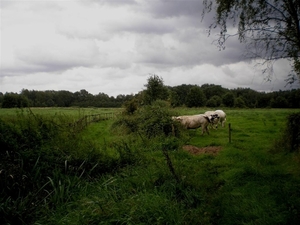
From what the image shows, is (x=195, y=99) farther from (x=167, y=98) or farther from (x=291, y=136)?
(x=291, y=136)

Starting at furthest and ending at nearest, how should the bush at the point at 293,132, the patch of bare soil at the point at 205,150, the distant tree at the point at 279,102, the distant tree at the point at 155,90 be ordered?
1. the distant tree at the point at 279,102
2. the distant tree at the point at 155,90
3. the patch of bare soil at the point at 205,150
4. the bush at the point at 293,132

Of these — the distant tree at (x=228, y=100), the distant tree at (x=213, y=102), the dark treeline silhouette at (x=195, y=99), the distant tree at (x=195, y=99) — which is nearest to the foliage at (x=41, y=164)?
the dark treeline silhouette at (x=195, y=99)

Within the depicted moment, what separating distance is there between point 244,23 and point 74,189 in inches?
303

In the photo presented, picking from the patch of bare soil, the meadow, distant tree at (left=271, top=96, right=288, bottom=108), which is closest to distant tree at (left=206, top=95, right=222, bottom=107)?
distant tree at (left=271, top=96, right=288, bottom=108)

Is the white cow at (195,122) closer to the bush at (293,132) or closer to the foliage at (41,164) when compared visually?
the bush at (293,132)

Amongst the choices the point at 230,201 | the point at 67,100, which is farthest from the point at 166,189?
the point at 67,100

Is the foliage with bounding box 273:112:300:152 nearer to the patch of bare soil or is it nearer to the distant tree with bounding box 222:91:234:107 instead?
the patch of bare soil

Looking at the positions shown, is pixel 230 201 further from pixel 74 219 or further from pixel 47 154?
pixel 47 154

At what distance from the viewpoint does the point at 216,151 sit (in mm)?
12141

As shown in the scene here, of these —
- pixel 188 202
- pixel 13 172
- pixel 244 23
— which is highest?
pixel 244 23

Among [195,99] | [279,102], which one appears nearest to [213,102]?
[195,99]

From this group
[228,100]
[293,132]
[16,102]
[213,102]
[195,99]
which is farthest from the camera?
[213,102]

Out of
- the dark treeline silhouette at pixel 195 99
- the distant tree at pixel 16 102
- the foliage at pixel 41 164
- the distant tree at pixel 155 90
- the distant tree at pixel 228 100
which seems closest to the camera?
the foliage at pixel 41 164

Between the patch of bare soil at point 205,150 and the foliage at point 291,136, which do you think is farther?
the patch of bare soil at point 205,150
